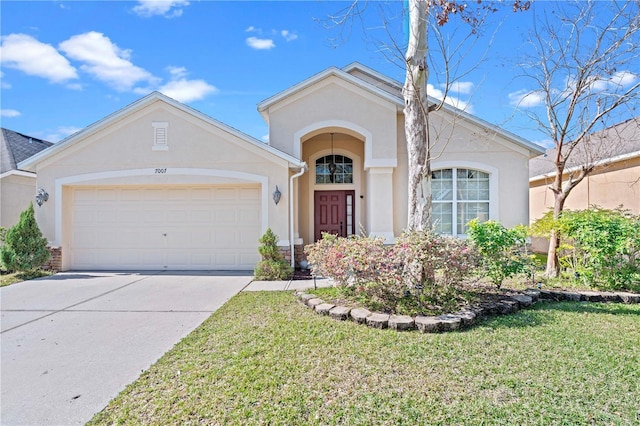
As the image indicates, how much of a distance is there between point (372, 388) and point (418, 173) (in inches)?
163

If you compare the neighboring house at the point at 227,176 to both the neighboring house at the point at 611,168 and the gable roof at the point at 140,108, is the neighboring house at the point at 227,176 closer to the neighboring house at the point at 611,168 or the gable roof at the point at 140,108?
the gable roof at the point at 140,108

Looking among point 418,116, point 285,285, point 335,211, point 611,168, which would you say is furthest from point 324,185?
point 611,168

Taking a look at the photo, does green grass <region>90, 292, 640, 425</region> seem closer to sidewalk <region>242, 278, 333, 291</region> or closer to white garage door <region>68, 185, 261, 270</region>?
sidewalk <region>242, 278, 333, 291</region>

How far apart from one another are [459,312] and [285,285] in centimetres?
423

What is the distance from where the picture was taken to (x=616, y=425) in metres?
2.74

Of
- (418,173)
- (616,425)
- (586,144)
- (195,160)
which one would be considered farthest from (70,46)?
(586,144)

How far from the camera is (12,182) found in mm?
13734

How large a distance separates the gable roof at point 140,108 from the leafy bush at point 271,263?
2.27m

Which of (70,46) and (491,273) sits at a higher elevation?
(70,46)

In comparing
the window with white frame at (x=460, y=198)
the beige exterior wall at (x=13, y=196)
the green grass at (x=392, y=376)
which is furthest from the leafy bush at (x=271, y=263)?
the beige exterior wall at (x=13, y=196)

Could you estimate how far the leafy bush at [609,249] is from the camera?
22.3 feet

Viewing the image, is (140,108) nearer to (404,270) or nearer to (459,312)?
(404,270)

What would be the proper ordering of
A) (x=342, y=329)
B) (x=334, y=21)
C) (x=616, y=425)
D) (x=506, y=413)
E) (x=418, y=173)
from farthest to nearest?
(x=334, y=21)
(x=418, y=173)
(x=342, y=329)
(x=506, y=413)
(x=616, y=425)

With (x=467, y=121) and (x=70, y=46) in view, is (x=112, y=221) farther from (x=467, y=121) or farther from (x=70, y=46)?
(x=467, y=121)
